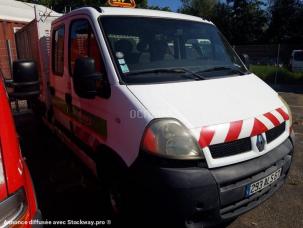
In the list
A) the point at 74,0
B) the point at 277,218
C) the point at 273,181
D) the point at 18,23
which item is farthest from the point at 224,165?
the point at 74,0

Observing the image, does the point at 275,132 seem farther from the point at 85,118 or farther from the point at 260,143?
the point at 85,118

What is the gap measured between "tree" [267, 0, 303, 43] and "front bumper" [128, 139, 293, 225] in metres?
36.7

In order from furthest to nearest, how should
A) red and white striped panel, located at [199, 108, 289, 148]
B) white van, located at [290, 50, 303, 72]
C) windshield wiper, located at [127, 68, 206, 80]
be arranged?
1. white van, located at [290, 50, 303, 72]
2. windshield wiper, located at [127, 68, 206, 80]
3. red and white striped panel, located at [199, 108, 289, 148]

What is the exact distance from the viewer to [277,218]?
3.40m

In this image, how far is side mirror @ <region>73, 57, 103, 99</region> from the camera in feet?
9.46

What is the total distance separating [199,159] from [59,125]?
9.52 ft

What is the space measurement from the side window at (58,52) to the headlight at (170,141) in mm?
2249

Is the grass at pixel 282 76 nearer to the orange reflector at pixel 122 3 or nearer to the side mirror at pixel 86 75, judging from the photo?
the orange reflector at pixel 122 3

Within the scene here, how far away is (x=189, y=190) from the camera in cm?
233

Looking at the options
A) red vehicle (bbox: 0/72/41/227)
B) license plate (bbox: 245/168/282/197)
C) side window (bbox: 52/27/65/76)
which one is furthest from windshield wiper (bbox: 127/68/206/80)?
side window (bbox: 52/27/65/76)

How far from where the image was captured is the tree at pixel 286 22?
3544cm

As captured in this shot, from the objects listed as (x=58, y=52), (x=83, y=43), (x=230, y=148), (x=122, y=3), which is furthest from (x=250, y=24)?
(x=230, y=148)

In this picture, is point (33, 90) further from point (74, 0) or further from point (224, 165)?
point (74, 0)

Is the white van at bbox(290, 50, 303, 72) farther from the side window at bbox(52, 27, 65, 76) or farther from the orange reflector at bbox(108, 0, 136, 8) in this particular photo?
the side window at bbox(52, 27, 65, 76)
